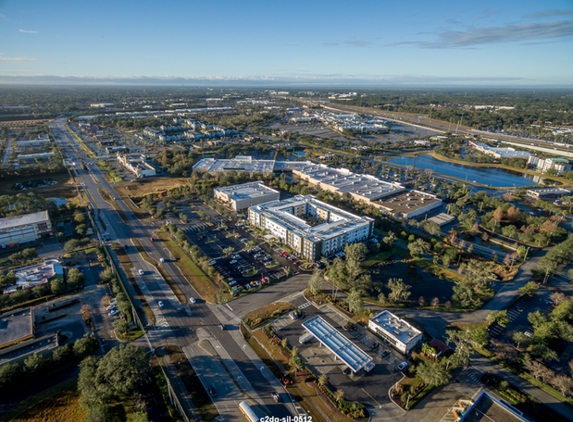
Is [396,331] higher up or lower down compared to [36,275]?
lower down

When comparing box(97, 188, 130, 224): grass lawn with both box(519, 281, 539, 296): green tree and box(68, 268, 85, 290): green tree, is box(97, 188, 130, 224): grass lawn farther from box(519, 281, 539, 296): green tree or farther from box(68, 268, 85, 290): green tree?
box(519, 281, 539, 296): green tree

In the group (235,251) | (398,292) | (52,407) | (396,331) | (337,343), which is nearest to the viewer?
(52,407)

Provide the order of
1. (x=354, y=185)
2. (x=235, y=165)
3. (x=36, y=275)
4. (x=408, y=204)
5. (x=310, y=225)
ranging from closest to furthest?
1. (x=36, y=275)
2. (x=310, y=225)
3. (x=408, y=204)
4. (x=354, y=185)
5. (x=235, y=165)

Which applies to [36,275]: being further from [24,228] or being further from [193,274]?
Result: [193,274]

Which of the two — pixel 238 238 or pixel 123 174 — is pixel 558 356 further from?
pixel 123 174

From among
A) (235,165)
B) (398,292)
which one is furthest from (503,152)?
(398,292)

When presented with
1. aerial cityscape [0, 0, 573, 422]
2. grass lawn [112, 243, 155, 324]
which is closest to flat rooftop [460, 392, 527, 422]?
aerial cityscape [0, 0, 573, 422]

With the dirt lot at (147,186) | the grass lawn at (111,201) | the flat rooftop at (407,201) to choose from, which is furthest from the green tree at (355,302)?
the dirt lot at (147,186)
